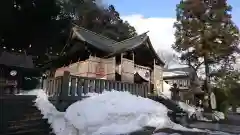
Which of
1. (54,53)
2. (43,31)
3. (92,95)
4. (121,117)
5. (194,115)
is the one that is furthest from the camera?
(54,53)

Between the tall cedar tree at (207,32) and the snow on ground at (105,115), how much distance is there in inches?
474

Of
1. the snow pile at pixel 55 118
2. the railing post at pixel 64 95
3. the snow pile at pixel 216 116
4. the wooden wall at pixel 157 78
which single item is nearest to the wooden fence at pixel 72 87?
the railing post at pixel 64 95

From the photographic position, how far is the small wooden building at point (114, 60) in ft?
58.6

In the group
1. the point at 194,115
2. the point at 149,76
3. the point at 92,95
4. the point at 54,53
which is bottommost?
the point at 194,115

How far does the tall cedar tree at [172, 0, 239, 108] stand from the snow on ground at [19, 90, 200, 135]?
12.0 meters

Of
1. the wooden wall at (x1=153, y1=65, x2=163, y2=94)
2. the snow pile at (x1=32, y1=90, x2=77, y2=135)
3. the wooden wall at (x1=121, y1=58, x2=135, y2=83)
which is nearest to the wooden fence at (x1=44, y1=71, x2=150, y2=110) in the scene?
the snow pile at (x1=32, y1=90, x2=77, y2=135)

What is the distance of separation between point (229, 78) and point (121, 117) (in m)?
15.9

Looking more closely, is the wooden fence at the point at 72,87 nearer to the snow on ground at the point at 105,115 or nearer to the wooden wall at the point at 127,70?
the snow on ground at the point at 105,115

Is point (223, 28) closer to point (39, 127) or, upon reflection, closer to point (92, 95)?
point (92, 95)

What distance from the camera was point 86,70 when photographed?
17.8 meters

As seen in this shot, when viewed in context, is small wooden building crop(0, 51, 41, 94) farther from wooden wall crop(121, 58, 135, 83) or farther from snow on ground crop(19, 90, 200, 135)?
snow on ground crop(19, 90, 200, 135)

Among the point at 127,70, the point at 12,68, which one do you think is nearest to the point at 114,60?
the point at 127,70

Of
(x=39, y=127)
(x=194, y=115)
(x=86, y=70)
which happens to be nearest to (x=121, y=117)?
(x=39, y=127)

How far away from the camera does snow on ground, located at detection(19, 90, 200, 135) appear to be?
7.22m
